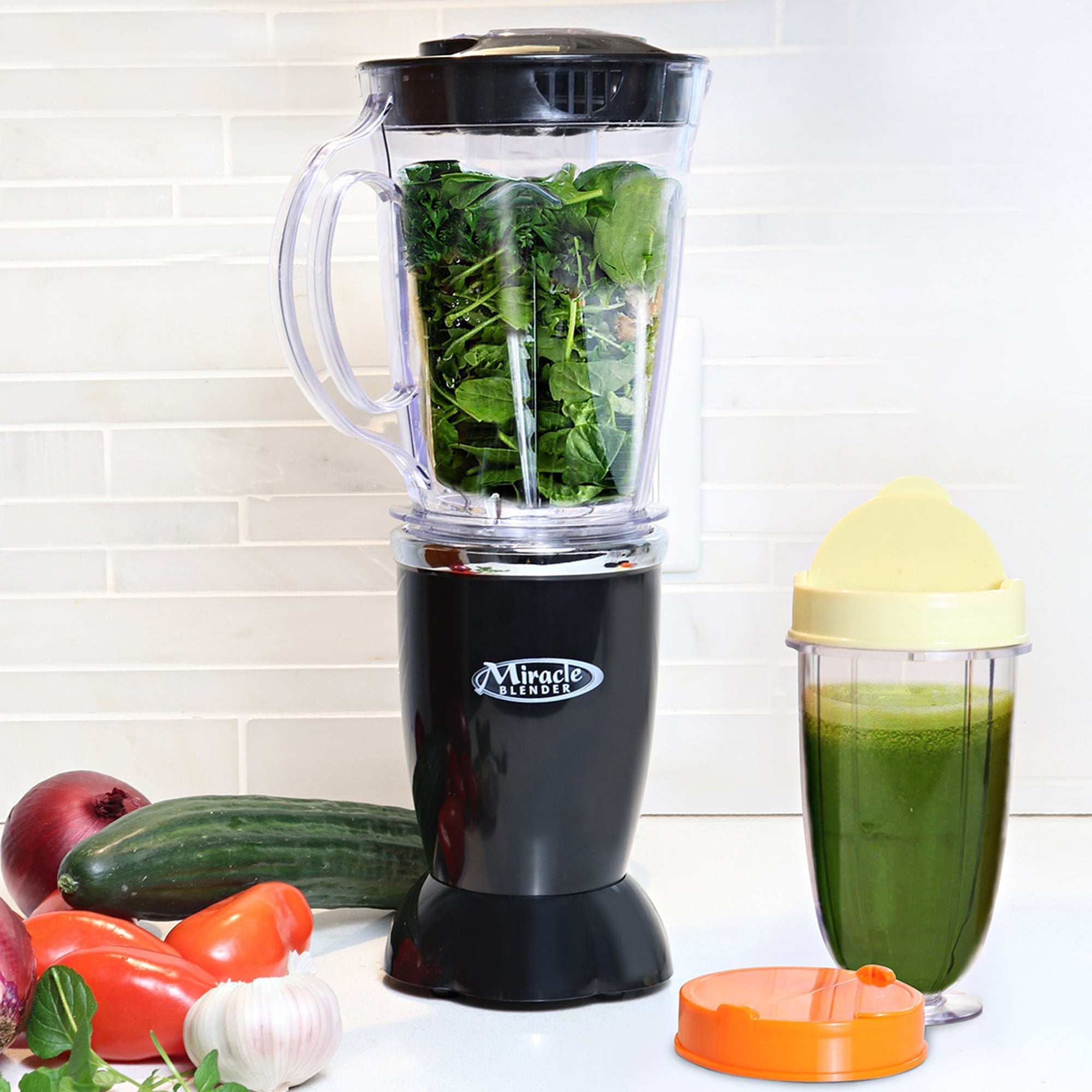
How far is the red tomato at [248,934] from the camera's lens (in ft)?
2.31

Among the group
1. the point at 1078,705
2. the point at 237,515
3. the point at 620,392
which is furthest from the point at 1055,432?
the point at 237,515

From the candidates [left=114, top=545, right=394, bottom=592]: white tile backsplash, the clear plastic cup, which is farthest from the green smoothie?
[left=114, top=545, right=394, bottom=592]: white tile backsplash

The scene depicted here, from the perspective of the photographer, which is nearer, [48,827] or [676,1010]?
[676,1010]

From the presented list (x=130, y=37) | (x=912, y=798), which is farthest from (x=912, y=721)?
(x=130, y=37)

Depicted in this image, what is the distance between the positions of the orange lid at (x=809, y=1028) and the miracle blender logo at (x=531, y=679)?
0.16m

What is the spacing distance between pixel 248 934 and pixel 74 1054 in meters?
0.15

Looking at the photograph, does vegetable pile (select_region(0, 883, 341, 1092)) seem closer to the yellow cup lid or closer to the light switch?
the yellow cup lid

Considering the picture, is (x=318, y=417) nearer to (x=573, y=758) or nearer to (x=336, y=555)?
(x=336, y=555)

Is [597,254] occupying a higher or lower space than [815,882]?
higher

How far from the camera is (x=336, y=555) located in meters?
1.02

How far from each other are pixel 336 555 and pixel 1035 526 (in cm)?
53

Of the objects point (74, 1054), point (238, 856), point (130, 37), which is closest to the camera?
point (74, 1054)

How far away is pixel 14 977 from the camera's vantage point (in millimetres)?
594

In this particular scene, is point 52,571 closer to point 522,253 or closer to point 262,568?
point 262,568
